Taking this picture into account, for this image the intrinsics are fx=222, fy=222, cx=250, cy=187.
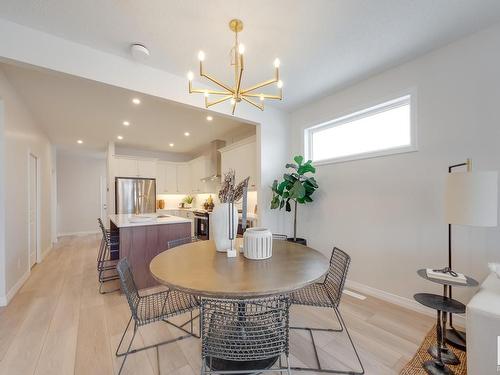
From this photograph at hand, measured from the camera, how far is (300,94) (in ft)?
10.6

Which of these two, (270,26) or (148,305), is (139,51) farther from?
(148,305)

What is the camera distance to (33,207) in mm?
3963

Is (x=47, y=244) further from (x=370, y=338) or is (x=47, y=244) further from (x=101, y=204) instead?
(x=370, y=338)

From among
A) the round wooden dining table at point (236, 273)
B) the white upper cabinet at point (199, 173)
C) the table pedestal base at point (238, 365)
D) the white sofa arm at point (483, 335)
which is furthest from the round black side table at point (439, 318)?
the white upper cabinet at point (199, 173)

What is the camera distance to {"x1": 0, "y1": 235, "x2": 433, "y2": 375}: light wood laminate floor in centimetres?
164

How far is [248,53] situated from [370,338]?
2.94 metres

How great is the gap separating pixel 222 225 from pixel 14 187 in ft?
9.86

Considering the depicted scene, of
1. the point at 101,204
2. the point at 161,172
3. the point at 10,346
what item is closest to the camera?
the point at 10,346

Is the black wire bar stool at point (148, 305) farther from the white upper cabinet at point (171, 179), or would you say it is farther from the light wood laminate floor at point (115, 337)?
the white upper cabinet at point (171, 179)

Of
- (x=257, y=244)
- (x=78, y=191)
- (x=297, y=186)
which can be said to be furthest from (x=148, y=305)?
(x=78, y=191)

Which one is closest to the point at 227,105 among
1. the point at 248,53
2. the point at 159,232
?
the point at 248,53

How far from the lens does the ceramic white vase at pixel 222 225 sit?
1814 mm

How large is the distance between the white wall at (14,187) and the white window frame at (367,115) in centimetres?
396

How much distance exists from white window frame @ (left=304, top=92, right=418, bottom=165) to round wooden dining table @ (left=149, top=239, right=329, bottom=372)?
5.36ft
